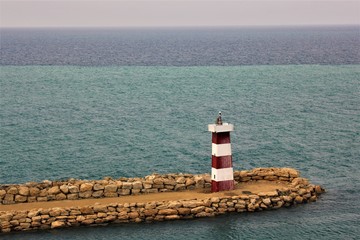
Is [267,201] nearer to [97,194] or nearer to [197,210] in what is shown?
[197,210]

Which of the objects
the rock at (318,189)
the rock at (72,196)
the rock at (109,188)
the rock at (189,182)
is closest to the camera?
the rock at (72,196)

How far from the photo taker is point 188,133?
46562mm

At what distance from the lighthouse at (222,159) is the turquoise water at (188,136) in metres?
1.90

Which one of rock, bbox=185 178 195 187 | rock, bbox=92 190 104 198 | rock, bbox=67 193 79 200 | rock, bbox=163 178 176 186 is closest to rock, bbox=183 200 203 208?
rock, bbox=163 178 176 186

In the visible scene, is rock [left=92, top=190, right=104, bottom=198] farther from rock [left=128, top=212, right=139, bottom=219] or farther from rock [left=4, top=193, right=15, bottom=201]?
rock [left=4, top=193, right=15, bottom=201]

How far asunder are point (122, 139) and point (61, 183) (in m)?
14.8

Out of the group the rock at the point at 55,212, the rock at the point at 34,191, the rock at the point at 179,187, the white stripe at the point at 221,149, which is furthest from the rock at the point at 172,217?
the rock at the point at 34,191

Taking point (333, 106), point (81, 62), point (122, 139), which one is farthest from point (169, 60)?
point (122, 139)

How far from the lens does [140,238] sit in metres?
26.8

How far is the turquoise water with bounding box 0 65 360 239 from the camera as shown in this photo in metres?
28.2

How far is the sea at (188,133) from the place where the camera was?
92.6 ft

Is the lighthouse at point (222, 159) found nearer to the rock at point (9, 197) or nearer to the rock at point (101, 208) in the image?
the rock at point (101, 208)

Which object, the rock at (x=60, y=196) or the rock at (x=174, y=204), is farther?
the rock at (x=60, y=196)

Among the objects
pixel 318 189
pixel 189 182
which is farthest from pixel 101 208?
pixel 318 189
